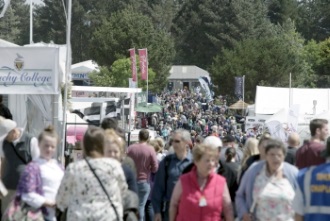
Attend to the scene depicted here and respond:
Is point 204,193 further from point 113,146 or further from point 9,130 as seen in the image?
point 9,130

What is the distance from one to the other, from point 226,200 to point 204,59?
108086 millimetres

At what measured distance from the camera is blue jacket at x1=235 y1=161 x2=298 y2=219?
A: 8.95 metres

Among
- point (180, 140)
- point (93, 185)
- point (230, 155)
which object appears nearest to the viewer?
point (93, 185)

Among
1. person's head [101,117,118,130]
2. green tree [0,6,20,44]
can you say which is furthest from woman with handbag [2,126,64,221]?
green tree [0,6,20,44]

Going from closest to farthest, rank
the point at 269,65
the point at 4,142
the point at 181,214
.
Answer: the point at 181,214
the point at 4,142
the point at 269,65

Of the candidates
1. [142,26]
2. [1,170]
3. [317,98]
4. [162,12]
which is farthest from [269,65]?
[1,170]

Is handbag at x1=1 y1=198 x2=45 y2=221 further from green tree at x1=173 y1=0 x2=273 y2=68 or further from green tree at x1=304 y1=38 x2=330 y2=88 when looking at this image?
green tree at x1=173 y1=0 x2=273 y2=68

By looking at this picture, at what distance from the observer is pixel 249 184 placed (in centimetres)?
898

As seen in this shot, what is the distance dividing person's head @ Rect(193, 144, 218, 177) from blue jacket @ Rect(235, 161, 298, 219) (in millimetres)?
448

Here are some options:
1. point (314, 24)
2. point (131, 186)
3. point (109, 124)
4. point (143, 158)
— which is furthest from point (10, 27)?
point (131, 186)

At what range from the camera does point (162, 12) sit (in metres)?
122

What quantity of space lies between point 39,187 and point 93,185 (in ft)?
3.09

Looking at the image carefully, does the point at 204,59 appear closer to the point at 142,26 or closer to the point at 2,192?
the point at 142,26

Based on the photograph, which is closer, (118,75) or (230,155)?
(230,155)
